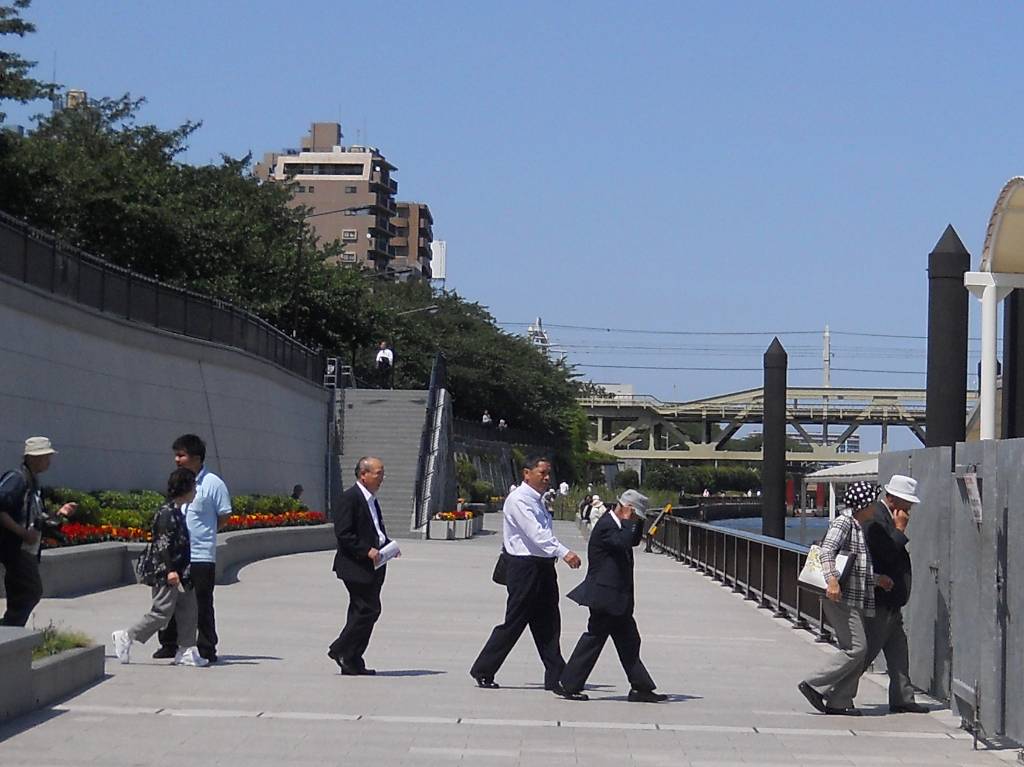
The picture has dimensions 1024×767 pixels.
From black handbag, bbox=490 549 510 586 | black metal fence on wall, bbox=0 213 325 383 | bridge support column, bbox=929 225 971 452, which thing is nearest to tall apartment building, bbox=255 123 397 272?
black metal fence on wall, bbox=0 213 325 383

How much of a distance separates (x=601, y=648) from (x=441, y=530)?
35164 millimetres

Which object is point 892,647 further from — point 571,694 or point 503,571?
point 503,571

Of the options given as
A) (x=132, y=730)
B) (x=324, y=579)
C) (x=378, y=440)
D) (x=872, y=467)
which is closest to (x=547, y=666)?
(x=132, y=730)

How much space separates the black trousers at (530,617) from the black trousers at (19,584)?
11.4 ft

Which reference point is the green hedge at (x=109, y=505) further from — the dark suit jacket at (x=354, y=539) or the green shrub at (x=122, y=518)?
the dark suit jacket at (x=354, y=539)

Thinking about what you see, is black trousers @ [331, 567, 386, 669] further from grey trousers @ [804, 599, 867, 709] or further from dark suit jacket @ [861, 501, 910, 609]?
dark suit jacket @ [861, 501, 910, 609]

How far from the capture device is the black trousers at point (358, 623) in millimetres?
13289

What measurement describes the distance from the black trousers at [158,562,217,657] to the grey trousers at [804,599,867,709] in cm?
496

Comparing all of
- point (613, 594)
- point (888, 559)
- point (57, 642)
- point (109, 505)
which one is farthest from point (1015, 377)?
point (109, 505)

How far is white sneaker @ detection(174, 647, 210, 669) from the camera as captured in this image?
1338cm

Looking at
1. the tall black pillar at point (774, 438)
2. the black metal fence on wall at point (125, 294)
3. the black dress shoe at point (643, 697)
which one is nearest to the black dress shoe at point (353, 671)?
the black dress shoe at point (643, 697)

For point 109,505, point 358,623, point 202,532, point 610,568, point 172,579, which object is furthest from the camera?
point 109,505

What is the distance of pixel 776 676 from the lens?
14.8m

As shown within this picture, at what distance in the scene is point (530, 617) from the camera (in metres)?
12.7
